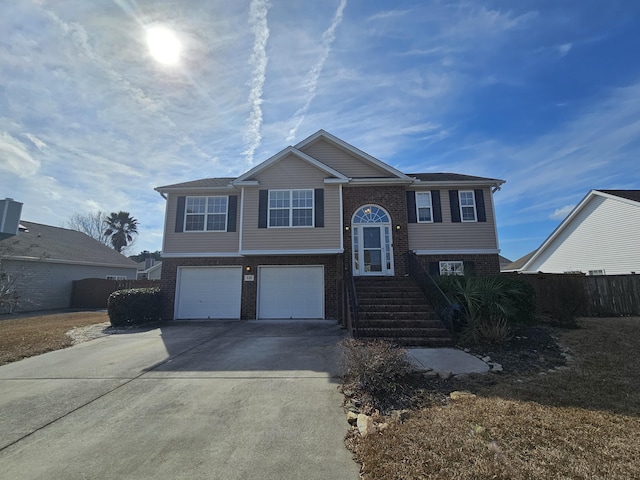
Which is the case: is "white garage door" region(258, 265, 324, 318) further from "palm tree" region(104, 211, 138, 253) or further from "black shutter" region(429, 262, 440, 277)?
"palm tree" region(104, 211, 138, 253)

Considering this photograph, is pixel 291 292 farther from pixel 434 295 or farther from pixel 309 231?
pixel 434 295

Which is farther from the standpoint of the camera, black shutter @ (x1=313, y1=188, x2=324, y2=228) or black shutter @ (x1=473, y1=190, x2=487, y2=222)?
black shutter @ (x1=473, y1=190, x2=487, y2=222)

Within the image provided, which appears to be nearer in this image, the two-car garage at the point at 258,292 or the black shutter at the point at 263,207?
the black shutter at the point at 263,207

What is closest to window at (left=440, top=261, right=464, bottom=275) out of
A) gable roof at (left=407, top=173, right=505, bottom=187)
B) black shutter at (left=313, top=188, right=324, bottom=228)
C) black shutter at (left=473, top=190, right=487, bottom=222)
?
black shutter at (left=473, top=190, right=487, bottom=222)

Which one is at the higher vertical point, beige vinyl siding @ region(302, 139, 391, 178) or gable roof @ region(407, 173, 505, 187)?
beige vinyl siding @ region(302, 139, 391, 178)

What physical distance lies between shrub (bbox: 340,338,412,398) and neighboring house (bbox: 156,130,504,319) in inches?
265

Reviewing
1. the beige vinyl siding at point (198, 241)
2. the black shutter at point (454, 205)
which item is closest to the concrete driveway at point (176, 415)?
the beige vinyl siding at point (198, 241)

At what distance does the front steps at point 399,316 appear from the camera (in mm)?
7797

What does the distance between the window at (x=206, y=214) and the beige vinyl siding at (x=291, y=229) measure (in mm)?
1549

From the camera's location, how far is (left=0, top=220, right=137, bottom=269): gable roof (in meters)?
18.1

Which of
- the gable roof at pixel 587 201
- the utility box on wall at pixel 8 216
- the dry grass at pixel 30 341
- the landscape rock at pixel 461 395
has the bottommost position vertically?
the landscape rock at pixel 461 395

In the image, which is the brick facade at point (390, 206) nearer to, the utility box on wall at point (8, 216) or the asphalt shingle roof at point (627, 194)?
the utility box on wall at point (8, 216)

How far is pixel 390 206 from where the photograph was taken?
12938mm

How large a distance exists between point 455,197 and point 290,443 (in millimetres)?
12847
